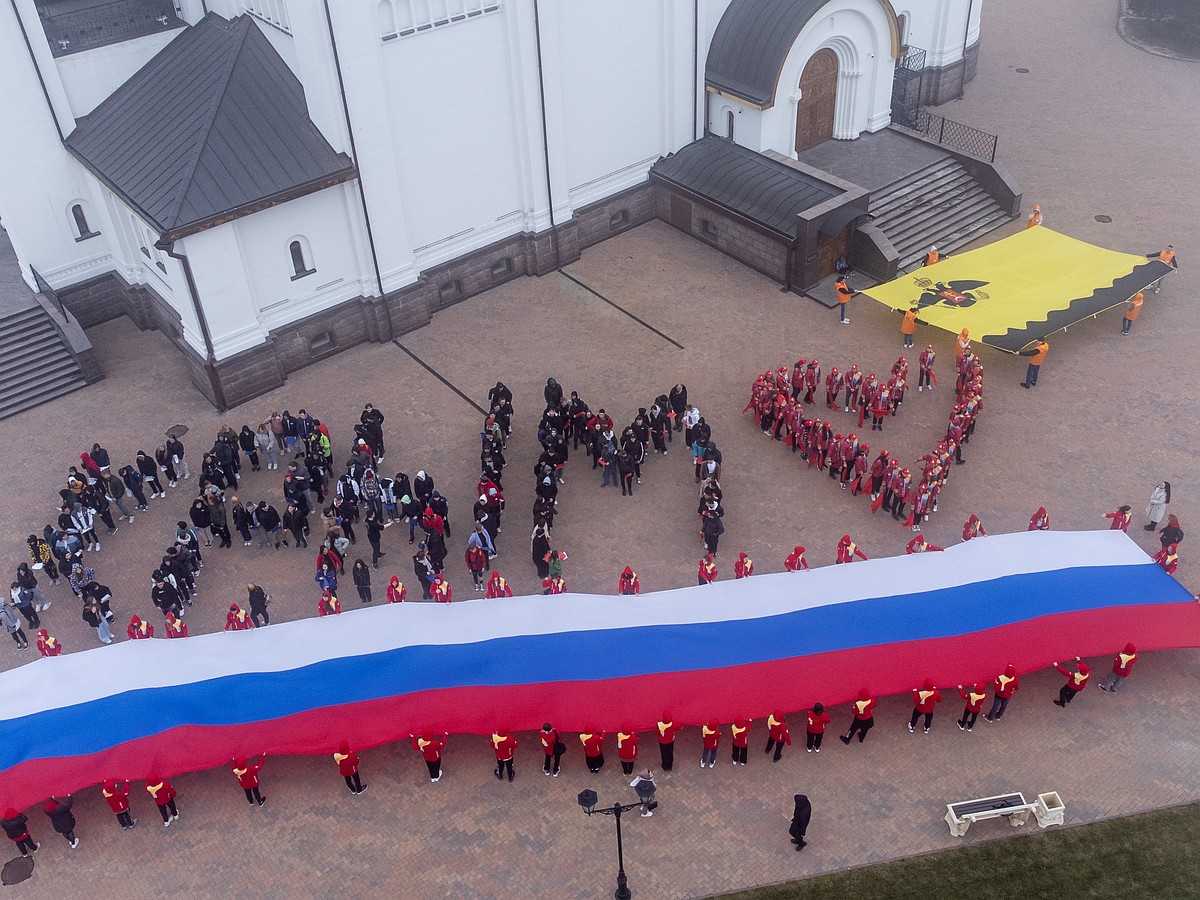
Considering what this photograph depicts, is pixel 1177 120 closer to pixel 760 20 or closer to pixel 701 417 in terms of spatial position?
pixel 760 20

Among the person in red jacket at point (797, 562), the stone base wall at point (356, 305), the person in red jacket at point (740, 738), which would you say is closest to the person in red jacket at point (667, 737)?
the person in red jacket at point (740, 738)

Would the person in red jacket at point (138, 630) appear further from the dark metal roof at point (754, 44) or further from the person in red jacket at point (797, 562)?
the dark metal roof at point (754, 44)

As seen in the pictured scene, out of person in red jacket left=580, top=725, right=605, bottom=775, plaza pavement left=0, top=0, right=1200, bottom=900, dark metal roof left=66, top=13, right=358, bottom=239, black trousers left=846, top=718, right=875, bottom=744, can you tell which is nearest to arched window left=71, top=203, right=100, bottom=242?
dark metal roof left=66, top=13, right=358, bottom=239

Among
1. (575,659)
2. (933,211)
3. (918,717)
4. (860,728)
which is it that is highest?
(933,211)

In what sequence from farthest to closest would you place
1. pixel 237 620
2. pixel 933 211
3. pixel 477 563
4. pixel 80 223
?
pixel 933 211
pixel 80 223
pixel 477 563
pixel 237 620

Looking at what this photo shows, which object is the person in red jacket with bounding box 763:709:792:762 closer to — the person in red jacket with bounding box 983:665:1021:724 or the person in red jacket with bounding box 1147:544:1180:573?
the person in red jacket with bounding box 983:665:1021:724

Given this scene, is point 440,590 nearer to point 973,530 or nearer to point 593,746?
point 593,746

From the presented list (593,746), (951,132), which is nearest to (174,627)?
(593,746)
